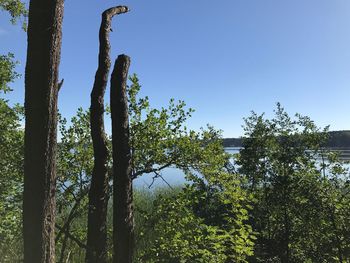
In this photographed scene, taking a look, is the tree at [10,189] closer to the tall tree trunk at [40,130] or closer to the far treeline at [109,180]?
the far treeline at [109,180]

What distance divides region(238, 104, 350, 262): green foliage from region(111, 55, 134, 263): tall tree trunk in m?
9.66

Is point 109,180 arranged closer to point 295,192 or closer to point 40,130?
point 40,130

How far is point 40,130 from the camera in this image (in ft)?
11.9

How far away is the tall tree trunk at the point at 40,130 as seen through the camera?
3594 millimetres

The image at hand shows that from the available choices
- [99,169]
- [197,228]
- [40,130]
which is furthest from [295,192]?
[40,130]

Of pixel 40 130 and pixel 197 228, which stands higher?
pixel 40 130

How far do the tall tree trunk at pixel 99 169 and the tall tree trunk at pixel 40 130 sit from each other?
104 inches

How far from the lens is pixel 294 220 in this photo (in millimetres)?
16875

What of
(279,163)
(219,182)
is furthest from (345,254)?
(219,182)

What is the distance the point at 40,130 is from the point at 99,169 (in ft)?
9.31

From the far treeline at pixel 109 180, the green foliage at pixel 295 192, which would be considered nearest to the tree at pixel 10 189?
the far treeline at pixel 109 180

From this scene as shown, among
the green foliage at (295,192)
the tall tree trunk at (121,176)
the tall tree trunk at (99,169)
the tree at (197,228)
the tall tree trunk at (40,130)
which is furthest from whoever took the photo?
the green foliage at (295,192)

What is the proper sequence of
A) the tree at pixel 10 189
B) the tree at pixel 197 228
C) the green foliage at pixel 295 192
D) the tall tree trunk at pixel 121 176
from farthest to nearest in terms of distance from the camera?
the green foliage at pixel 295 192 → the tree at pixel 10 189 → the tree at pixel 197 228 → the tall tree trunk at pixel 121 176

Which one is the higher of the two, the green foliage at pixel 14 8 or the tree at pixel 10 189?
the green foliage at pixel 14 8
